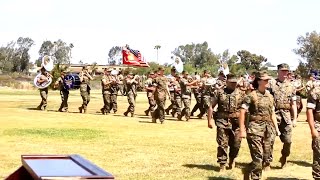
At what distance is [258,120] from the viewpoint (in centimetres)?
1011

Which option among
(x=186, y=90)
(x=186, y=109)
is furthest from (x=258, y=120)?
(x=186, y=90)

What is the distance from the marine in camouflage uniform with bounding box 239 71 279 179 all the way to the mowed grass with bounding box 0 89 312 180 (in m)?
1.11

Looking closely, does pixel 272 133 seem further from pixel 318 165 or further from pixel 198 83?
pixel 198 83

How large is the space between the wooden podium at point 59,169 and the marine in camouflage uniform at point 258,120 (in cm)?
444

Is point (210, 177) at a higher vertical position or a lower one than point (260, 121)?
lower

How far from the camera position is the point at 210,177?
10.8m

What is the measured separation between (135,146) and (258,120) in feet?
16.9

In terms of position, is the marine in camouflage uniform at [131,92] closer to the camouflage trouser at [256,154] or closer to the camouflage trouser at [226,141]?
the camouflage trouser at [226,141]

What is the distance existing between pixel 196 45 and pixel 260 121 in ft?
448

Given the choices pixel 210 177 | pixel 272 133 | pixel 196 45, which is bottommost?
pixel 210 177

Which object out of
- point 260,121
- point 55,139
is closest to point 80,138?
point 55,139

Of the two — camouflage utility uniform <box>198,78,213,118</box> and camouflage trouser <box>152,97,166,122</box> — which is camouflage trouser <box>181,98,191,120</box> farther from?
camouflage trouser <box>152,97,166,122</box>

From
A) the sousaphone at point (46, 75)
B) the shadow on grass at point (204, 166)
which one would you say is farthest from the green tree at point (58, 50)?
the shadow on grass at point (204, 166)

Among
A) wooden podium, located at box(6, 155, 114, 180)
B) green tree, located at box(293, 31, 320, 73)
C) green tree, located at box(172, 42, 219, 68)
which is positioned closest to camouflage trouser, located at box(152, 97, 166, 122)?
wooden podium, located at box(6, 155, 114, 180)
